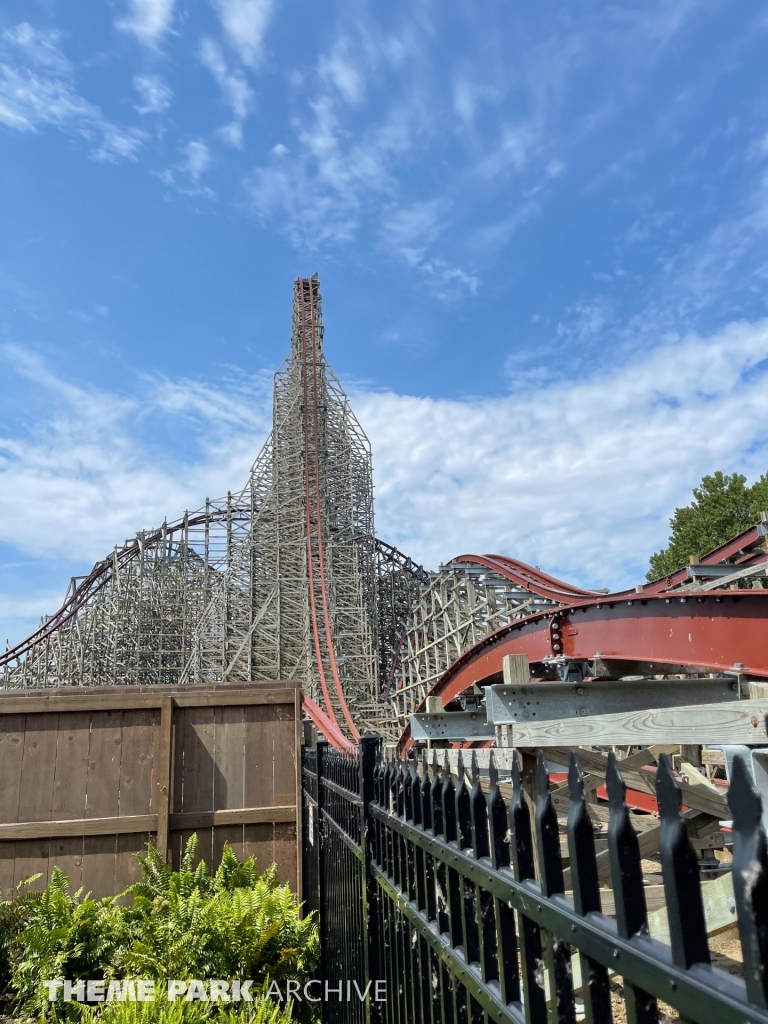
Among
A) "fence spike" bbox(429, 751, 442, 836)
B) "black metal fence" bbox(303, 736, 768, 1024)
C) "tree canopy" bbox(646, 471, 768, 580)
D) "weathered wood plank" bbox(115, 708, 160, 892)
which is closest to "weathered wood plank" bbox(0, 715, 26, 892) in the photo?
"weathered wood plank" bbox(115, 708, 160, 892)

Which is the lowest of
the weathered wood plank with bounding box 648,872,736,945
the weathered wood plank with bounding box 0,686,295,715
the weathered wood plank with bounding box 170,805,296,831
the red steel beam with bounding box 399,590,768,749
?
the weathered wood plank with bounding box 170,805,296,831

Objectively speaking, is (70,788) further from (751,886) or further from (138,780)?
(751,886)

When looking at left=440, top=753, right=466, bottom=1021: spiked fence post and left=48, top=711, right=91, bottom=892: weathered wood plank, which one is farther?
left=48, top=711, right=91, bottom=892: weathered wood plank

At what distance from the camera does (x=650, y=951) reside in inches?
32.9

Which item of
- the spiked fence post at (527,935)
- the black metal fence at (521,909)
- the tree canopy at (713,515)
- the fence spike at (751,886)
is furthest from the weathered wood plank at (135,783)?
the tree canopy at (713,515)

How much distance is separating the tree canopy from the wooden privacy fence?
2605 centimetres

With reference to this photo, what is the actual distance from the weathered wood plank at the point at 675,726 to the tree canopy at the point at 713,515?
26.6m

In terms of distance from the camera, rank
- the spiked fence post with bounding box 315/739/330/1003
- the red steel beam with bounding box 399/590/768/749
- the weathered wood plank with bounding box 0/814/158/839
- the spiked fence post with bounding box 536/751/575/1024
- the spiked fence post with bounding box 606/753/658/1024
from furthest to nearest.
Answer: the weathered wood plank with bounding box 0/814/158/839, the red steel beam with bounding box 399/590/768/749, the spiked fence post with bounding box 315/739/330/1003, the spiked fence post with bounding box 536/751/575/1024, the spiked fence post with bounding box 606/753/658/1024

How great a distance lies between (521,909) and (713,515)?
31559 mm

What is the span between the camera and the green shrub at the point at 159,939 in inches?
161

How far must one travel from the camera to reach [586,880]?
957 mm

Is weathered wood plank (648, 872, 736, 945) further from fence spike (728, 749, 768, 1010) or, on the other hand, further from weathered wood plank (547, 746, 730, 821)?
fence spike (728, 749, 768, 1010)

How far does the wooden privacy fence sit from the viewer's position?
17.7 feet

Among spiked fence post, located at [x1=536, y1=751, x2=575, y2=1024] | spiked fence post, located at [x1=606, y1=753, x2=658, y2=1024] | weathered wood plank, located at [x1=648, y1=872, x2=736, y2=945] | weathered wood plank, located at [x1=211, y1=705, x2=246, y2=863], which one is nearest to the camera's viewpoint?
spiked fence post, located at [x1=606, y1=753, x2=658, y2=1024]
